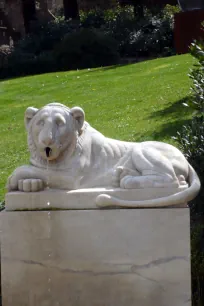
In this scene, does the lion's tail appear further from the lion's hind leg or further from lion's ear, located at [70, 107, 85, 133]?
lion's ear, located at [70, 107, 85, 133]

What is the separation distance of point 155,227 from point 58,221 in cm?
81

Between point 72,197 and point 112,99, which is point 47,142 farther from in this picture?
point 112,99

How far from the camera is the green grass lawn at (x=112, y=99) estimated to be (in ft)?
37.8

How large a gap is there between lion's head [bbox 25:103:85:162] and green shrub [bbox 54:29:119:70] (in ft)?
52.7

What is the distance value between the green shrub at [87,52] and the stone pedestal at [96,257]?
16294 millimetres

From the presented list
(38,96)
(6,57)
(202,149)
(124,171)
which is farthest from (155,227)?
(6,57)

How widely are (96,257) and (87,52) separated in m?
16.9

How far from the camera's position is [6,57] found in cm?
2388

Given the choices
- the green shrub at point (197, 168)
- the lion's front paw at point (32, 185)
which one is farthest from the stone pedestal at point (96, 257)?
the green shrub at point (197, 168)

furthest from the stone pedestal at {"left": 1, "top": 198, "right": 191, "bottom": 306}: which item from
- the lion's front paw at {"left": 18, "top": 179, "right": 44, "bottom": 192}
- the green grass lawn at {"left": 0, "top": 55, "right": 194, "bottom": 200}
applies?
the green grass lawn at {"left": 0, "top": 55, "right": 194, "bottom": 200}

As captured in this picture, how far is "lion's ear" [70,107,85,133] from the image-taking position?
5820mm

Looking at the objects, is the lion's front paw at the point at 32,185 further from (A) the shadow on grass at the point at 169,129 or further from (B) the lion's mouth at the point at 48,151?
(A) the shadow on grass at the point at 169,129

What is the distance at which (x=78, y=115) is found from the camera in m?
5.86

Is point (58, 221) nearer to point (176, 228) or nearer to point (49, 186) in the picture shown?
point (49, 186)
